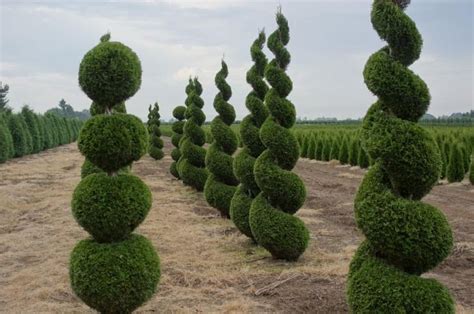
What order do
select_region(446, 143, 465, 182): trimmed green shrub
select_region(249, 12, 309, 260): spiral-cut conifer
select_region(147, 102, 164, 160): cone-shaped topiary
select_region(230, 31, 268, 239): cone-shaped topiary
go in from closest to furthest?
select_region(249, 12, 309, 260): spiral-cut conifer → select_region(230, 31, 268, 239): cone-shaped topiary → select_region(446, 143, 465, 182): trimmed green shrub → select_region(147, 102, 164, 160): cone-shaped topiary

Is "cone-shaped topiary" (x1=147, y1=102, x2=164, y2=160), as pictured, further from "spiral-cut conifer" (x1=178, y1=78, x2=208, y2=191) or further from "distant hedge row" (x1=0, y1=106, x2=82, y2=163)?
"spiral-cut conifer" (x1=178, y1=78, x2=208, y2=191)

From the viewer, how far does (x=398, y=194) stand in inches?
206

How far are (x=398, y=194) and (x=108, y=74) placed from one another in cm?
356

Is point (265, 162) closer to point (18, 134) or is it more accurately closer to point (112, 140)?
point (112, 140)

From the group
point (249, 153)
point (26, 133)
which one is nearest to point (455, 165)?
point (249, 153)

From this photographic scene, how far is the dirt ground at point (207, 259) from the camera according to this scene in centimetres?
702

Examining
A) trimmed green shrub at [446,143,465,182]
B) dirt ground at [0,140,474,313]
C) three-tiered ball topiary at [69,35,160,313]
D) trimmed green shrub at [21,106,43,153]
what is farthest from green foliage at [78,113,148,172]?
trimmed green shrub at [21,106,43,153]

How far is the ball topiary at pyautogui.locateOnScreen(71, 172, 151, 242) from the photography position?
564 cm

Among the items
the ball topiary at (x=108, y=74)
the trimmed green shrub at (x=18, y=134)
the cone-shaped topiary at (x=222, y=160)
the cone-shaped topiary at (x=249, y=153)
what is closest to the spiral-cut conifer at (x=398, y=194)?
the ball topiary at (x=108, y=74)

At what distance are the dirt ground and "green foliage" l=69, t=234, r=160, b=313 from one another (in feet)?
3.64

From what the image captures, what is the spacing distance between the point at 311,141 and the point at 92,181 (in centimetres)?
2941

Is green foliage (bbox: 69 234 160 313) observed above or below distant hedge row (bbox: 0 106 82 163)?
below

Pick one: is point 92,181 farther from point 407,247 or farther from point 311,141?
Result: point 311,141

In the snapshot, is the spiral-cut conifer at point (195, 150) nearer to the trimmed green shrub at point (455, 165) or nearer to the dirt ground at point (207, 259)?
the dirt ground at point (207, 259)
